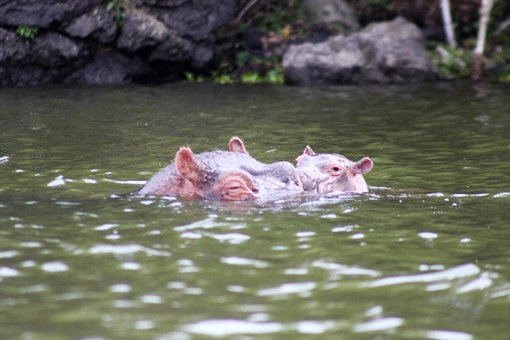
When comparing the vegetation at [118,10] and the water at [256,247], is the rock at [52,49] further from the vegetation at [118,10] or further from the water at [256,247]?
the water at [256,247]

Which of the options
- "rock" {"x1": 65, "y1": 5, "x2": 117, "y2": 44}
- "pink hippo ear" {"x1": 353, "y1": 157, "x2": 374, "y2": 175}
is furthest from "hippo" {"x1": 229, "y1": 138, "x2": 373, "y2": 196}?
"rock" {"x1": 65, "y1": 5, "x2": 117, "y2": 44}

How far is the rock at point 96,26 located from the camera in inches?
799

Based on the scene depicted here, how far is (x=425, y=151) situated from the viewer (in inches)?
488

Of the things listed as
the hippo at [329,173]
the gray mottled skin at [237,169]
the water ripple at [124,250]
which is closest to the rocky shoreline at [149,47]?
the hippo at [329,173]

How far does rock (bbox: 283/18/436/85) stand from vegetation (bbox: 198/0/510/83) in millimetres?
787

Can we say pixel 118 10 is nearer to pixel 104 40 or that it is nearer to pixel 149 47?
pixel 104 40

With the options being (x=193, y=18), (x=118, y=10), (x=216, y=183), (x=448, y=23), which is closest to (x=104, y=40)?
(x=118, y=10)

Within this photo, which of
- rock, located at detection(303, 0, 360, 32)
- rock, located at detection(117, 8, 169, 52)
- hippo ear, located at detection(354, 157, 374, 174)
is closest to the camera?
hippo ear, located at detection(354, 157, 374, 174)

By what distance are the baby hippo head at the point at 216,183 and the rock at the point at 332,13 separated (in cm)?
1535

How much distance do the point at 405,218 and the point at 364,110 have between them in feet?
28.2

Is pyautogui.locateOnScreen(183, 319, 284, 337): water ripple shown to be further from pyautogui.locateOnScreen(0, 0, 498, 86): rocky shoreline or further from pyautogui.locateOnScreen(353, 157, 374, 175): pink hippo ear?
pyautogui.locateOnScreen(0, 0, 498, 86): rocky shoreline

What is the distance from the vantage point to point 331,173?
8.77m

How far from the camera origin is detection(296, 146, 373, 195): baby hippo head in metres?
8.64

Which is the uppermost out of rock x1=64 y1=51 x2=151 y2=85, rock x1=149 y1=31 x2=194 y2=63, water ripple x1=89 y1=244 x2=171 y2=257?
rock x1=149 y1=31 x2=194 y2=63
